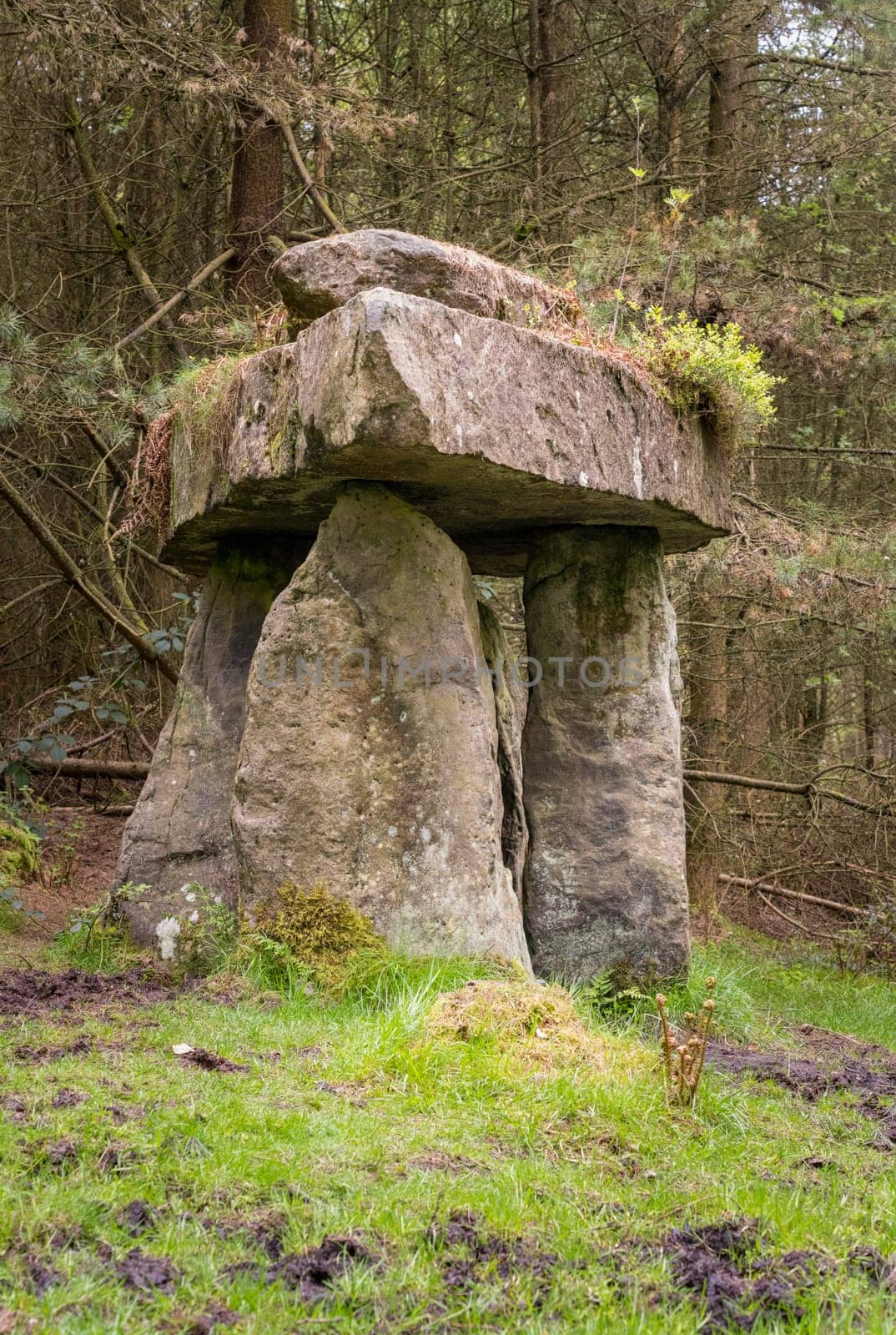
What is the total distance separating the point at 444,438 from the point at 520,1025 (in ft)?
6.86

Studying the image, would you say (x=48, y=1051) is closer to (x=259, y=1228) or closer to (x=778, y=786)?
(x=259, y=1228)

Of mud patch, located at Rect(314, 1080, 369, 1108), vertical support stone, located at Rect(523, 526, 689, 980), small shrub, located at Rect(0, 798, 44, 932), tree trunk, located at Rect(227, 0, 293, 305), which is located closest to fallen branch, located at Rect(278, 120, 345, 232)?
tree trunk, located at Rect(227, 0, 293, 305)

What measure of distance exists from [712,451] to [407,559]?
1.78 metres

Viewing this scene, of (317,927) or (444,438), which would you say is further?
(317,927)

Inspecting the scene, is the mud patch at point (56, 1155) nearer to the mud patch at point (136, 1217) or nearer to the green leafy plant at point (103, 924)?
the mud patch at point (136, 1217)

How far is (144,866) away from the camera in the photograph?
605 cm

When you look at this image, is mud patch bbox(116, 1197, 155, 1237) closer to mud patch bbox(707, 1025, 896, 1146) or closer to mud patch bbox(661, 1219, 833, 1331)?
mud patch bbox(661, 1219, 833, 1331)

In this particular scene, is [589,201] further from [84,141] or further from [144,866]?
[144,866]

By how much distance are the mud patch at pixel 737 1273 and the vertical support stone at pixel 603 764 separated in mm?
3128

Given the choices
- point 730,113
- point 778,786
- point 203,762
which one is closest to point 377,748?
point 203,762

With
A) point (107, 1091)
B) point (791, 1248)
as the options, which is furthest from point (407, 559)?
point (791, 1248)

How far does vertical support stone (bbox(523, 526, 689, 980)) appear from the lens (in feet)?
20.2

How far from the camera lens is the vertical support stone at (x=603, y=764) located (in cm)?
614

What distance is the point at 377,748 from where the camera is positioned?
525cm
